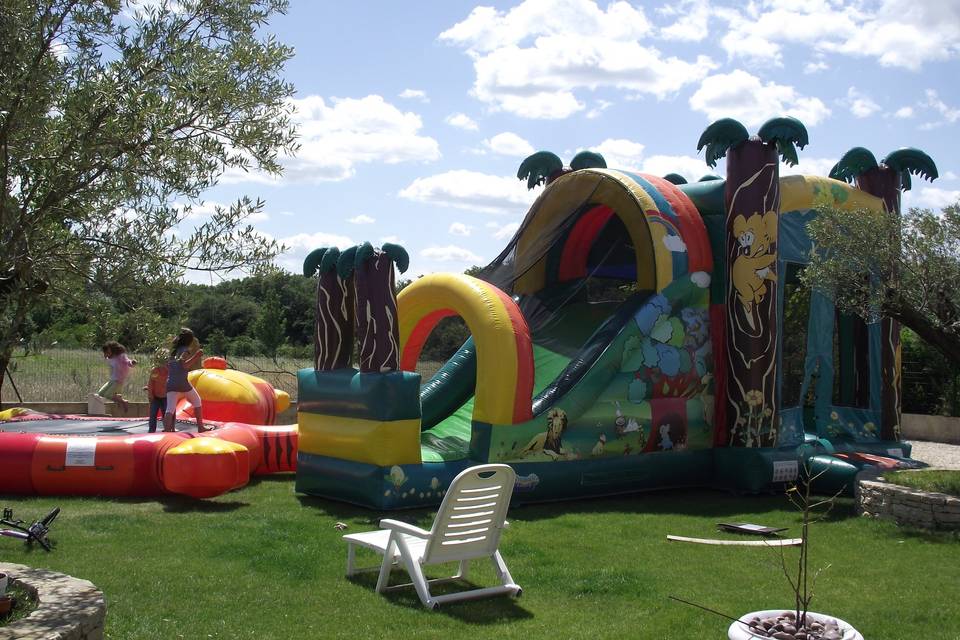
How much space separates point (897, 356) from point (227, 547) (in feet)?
26.9

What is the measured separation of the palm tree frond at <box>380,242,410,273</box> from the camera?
28.6ft

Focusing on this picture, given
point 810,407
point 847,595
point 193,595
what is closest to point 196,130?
point 193,595

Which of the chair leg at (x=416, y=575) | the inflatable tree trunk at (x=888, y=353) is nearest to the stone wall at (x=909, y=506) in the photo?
the inflatable tree trunk at (x=888, y=353)

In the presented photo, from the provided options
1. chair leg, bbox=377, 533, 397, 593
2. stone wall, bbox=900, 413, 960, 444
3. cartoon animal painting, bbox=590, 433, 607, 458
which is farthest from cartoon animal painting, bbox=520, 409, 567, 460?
stone wall, bbox=900, 413, 960, 444

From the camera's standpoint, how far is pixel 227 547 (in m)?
6.91

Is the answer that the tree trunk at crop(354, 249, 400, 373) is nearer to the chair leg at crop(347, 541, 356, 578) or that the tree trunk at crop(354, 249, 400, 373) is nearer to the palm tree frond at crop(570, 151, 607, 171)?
the chair leg at crop(347, 541, 356, 578)

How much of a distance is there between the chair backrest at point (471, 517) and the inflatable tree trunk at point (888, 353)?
711cm

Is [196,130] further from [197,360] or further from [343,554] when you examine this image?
[197,360]

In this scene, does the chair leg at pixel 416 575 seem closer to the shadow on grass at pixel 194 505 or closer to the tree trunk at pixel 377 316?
the tree trunk at pixel 377 316

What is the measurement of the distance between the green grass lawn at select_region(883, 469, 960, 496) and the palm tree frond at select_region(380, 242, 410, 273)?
4755 millimetres

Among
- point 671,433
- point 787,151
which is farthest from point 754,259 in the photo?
point 671,433

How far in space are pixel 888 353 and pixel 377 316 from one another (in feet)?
20.7

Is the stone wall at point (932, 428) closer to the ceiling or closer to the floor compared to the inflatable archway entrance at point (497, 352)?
closer to the floor

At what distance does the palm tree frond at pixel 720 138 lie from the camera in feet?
33.1
